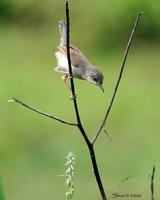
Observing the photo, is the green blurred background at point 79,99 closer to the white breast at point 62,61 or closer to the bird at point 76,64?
the bird at point 76,64

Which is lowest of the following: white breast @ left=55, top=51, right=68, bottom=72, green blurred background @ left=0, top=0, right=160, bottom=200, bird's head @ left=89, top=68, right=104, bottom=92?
white breast @ left=55, top=51, right=68, bottom=72

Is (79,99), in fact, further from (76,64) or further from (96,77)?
(76,64)

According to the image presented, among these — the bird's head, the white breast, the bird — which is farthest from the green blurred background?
the white breast

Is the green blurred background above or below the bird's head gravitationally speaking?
above

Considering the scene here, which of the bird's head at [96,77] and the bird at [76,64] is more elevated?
the bird's head at [96,77]

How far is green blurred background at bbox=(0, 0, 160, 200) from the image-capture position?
17.7 feet

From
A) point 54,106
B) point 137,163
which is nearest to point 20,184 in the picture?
point 137,163

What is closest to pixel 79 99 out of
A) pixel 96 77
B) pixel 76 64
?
pixel 96 77

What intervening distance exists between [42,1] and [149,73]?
1443mm

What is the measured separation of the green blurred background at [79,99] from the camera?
5.39 m

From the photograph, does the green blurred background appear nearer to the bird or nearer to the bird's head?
the bird's head

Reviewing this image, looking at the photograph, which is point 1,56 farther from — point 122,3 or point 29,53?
point 122,3

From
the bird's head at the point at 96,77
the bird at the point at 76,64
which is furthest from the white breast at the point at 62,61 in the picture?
the bird's head at the point at 96,77

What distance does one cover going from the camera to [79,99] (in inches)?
258
